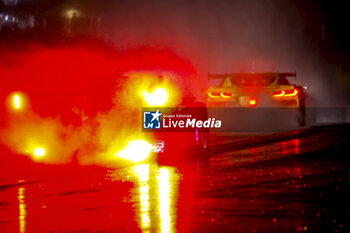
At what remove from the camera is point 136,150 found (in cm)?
1220

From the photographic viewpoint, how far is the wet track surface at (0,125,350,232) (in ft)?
20.4

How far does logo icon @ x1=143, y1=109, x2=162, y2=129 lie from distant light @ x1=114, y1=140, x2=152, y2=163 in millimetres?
375

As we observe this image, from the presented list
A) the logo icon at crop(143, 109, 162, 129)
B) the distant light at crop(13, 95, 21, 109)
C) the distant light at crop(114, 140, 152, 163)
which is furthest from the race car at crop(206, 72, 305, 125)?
the distant light at crop(13, 95, 21, 109)

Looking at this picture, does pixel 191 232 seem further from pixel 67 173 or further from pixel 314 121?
pixel 314 121

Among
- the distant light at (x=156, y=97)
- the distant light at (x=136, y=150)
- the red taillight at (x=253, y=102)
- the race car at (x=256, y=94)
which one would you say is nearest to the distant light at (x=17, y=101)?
the distant light at (x=136, y=150)

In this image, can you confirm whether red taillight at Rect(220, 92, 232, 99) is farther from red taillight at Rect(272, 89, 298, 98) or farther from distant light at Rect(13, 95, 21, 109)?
distant light at Rect(13, 95, 21, 109)

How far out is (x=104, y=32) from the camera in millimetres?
20609

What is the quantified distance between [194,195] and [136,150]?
4.54 m

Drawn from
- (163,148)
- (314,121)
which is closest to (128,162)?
(163,148)

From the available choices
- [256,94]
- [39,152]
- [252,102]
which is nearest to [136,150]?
[39,152]

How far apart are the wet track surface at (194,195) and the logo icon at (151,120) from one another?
1028mm

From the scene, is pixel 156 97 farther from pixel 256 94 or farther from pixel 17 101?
pixel 256 94

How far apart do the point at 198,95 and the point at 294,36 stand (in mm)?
5869

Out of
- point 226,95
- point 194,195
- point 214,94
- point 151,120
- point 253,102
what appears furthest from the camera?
point 214,94
